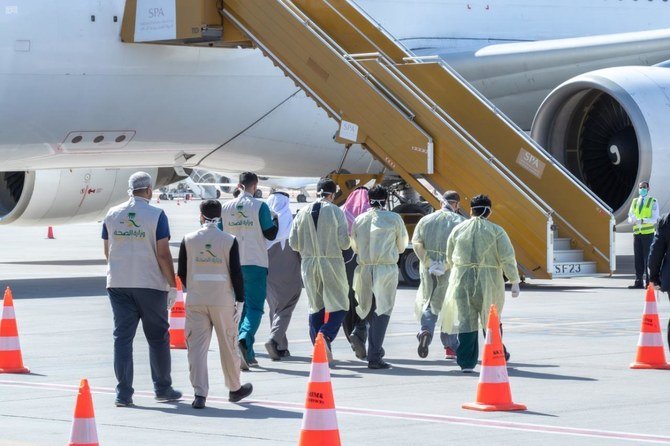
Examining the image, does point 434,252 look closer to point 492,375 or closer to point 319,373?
point 492,375

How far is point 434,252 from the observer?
1136 centimetres

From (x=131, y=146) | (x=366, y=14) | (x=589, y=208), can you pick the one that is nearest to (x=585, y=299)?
(x=589, y=208)

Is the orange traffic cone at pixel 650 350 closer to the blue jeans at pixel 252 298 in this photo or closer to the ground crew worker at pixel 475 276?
the ground crew worker at pixel 475 276

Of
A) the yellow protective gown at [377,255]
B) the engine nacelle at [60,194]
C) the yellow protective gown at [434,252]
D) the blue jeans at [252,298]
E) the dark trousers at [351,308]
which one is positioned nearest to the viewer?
the blue jeans at [252,298]

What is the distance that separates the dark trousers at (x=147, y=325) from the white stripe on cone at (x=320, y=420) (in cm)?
227

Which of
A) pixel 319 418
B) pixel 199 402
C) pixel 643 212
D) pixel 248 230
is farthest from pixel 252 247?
pixel 643 212

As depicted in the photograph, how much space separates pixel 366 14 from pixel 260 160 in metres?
2.79

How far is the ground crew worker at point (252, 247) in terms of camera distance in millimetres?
10992

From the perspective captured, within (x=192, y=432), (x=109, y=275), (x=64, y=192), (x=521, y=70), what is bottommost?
(x=192, y=432)

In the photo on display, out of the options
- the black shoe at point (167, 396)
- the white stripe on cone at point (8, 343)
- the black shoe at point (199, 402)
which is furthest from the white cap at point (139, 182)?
the white stripe on cone at point (8, 343)

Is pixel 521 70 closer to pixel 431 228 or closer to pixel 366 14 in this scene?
pixel 366 14

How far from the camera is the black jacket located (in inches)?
418

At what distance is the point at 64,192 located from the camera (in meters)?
19.8

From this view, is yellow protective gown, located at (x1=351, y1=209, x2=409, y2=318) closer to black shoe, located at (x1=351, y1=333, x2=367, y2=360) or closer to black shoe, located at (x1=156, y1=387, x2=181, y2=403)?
black shoe, located at (x1=351, y1=333, x2=367, y2=360)
